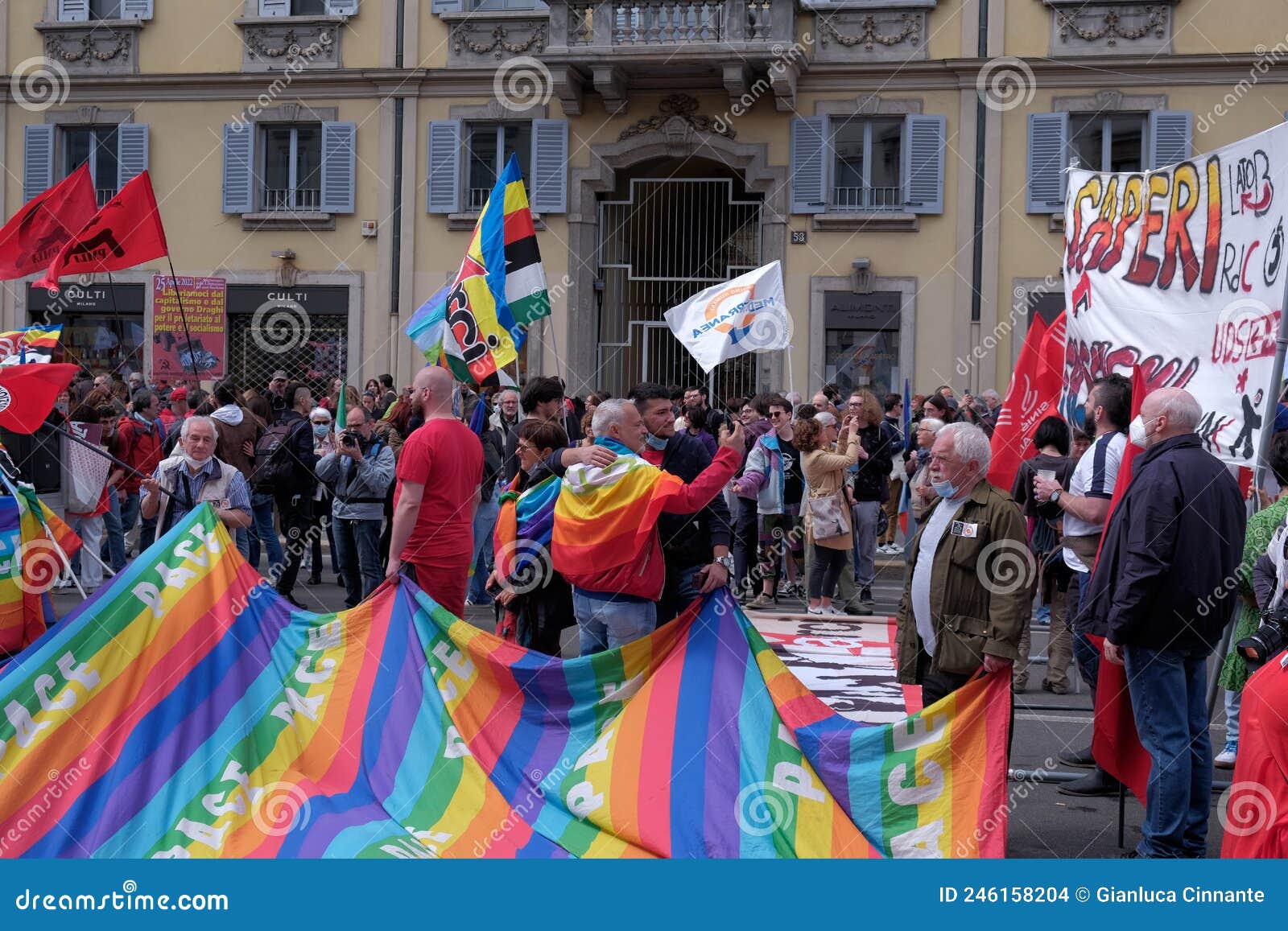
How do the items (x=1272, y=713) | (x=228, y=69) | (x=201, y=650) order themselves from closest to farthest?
(x=1272, y=713)
(x=201, y=650)
(x=228, y=69)

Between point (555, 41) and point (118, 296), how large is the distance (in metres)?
8.77

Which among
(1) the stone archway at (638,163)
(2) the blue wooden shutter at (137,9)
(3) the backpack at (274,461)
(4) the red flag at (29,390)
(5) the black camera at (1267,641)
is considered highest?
(2) the blue wooden shutter at (137,9)

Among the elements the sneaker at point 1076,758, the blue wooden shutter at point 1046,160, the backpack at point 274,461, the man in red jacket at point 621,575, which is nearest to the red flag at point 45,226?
the backpack at point 274,461

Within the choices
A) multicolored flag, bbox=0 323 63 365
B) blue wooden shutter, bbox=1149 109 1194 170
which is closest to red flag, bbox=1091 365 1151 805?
multicolored flag, bbox=0 323 63 365

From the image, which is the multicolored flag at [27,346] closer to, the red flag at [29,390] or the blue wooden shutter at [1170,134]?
the red flag at [29,390]

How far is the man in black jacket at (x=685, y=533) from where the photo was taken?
21.4 ft

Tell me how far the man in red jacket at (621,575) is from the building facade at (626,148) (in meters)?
15.9

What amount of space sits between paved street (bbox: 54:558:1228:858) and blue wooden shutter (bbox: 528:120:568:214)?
13510 millimetres

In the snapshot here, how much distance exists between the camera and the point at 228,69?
2378cm

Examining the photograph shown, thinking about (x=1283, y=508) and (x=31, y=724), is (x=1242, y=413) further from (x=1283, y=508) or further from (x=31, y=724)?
(x=31, y=724)

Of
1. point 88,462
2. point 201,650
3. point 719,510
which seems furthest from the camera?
point 88,462

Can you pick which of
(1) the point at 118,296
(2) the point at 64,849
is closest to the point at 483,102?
(1) the point at 118,296

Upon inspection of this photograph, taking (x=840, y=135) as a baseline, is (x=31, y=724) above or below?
below

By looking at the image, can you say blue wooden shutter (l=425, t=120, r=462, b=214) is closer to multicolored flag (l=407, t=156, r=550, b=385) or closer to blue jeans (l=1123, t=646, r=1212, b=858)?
multicolored flag (l=407, t=156, r=550, b=385)
